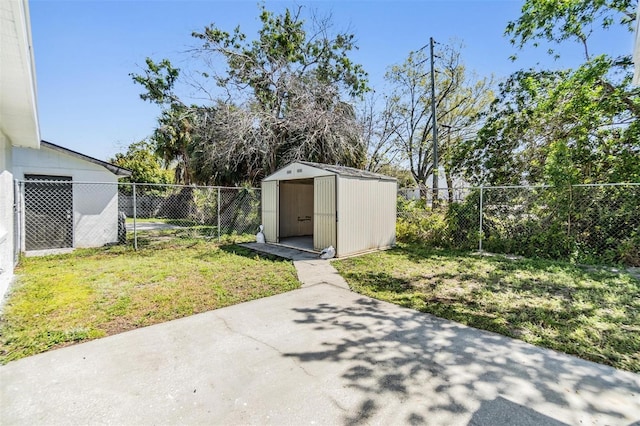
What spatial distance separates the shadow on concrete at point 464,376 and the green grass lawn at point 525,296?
0.41 meters

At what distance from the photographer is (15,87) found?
3045mm

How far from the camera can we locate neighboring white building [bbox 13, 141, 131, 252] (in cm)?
736

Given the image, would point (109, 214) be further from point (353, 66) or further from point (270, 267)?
point (353, 66)

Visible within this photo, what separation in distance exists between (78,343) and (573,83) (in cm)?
1169

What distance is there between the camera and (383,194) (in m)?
8.28

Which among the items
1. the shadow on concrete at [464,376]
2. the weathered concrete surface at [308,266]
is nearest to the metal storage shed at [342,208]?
the weathered concrete surface at [308,266]

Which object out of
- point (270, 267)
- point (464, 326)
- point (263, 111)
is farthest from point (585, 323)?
point (263, 111)

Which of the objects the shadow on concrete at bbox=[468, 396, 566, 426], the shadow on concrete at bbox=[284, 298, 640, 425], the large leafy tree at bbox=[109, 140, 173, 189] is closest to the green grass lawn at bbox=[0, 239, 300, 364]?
the shadow on concrete at bbox=[284, 298, 640, 425]

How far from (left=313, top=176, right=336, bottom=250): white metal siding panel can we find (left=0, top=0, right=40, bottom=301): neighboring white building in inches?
211

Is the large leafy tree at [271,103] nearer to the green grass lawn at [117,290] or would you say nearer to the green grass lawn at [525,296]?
the green grass lawn at [117,290]

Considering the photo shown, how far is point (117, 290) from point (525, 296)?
640cm

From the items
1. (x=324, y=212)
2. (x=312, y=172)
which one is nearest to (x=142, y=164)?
(x=312, y=172)

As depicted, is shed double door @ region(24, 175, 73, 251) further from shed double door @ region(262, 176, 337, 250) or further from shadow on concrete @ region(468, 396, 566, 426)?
→ shadow on concrete @ region(468, 396, 566, 426)

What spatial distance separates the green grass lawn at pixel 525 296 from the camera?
3.10 meters
